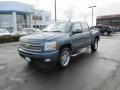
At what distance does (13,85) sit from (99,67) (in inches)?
134

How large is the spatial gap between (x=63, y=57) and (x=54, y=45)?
35.8 inches

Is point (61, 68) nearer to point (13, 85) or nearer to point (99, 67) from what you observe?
point (99, 67)

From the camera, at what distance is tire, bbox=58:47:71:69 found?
18.7 ft

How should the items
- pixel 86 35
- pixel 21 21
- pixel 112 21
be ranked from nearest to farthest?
pixel 86 35, pixel 21 21, pixel 112 21

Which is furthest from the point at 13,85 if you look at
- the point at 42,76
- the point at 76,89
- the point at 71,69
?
the point at 71,69

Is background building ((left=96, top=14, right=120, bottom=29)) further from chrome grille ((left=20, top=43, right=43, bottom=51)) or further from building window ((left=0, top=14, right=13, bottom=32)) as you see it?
chrome grille ((left=20, top=43, right=43, bottom=51))

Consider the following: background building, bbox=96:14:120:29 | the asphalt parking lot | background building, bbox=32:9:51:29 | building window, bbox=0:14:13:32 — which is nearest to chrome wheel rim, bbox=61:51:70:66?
the asphalt parking lot


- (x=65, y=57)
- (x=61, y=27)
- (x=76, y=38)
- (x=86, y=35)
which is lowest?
(x=65, y=57)

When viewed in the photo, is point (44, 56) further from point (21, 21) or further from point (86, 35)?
point (21, 21)

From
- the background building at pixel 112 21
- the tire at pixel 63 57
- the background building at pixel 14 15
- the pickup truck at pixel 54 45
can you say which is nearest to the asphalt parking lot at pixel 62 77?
the tire at pixel 63 57

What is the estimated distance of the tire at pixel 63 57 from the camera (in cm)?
571

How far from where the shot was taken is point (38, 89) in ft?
13.4

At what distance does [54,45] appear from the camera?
17.3 feet

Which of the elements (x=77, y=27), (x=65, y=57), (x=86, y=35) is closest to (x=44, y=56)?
(x=65, y=57)
